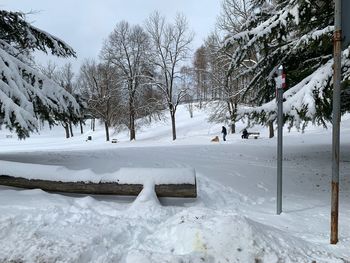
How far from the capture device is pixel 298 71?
990 centimetres

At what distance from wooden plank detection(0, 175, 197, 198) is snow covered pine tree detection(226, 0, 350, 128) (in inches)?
108

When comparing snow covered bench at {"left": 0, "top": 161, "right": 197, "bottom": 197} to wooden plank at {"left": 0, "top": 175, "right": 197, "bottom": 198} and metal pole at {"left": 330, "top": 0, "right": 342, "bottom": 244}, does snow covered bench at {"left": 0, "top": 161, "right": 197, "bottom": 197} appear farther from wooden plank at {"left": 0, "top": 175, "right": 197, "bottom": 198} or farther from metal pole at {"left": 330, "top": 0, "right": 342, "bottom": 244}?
metal pole at {"left": 330, "top": 0, "right": 342, "bottom": 244}

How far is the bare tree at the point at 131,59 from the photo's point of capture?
3897 cm

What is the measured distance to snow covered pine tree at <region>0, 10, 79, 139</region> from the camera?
288 inches

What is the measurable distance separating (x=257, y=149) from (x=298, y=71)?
6.64m

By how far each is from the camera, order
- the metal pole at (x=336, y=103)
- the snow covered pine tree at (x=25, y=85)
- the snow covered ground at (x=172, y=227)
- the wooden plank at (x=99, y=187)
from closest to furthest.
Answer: the snow covered ground at (x=172, y=227), the metal pole at (x=336, y=103), the wooden plank at (x=99, y=187), the snow covered pine tree at (x=25, y=85)

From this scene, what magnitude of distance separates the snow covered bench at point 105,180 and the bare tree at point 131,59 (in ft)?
104

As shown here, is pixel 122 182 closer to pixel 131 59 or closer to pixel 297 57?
pixel 297 57

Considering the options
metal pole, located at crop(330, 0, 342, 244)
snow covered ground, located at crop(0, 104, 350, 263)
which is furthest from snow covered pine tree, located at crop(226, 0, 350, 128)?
metal pole, located at crop(330, 0, 342, 244)

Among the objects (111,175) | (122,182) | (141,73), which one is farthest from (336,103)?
(141,73)

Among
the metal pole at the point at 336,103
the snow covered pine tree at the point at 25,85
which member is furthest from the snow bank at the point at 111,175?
the metal pole at the point at 336,103

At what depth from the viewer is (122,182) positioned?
6551 mm

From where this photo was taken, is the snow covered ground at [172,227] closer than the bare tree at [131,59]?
Yes

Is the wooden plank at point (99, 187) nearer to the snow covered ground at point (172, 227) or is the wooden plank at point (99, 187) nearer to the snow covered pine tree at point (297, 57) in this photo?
the snow covered ground at point (172, 227)
